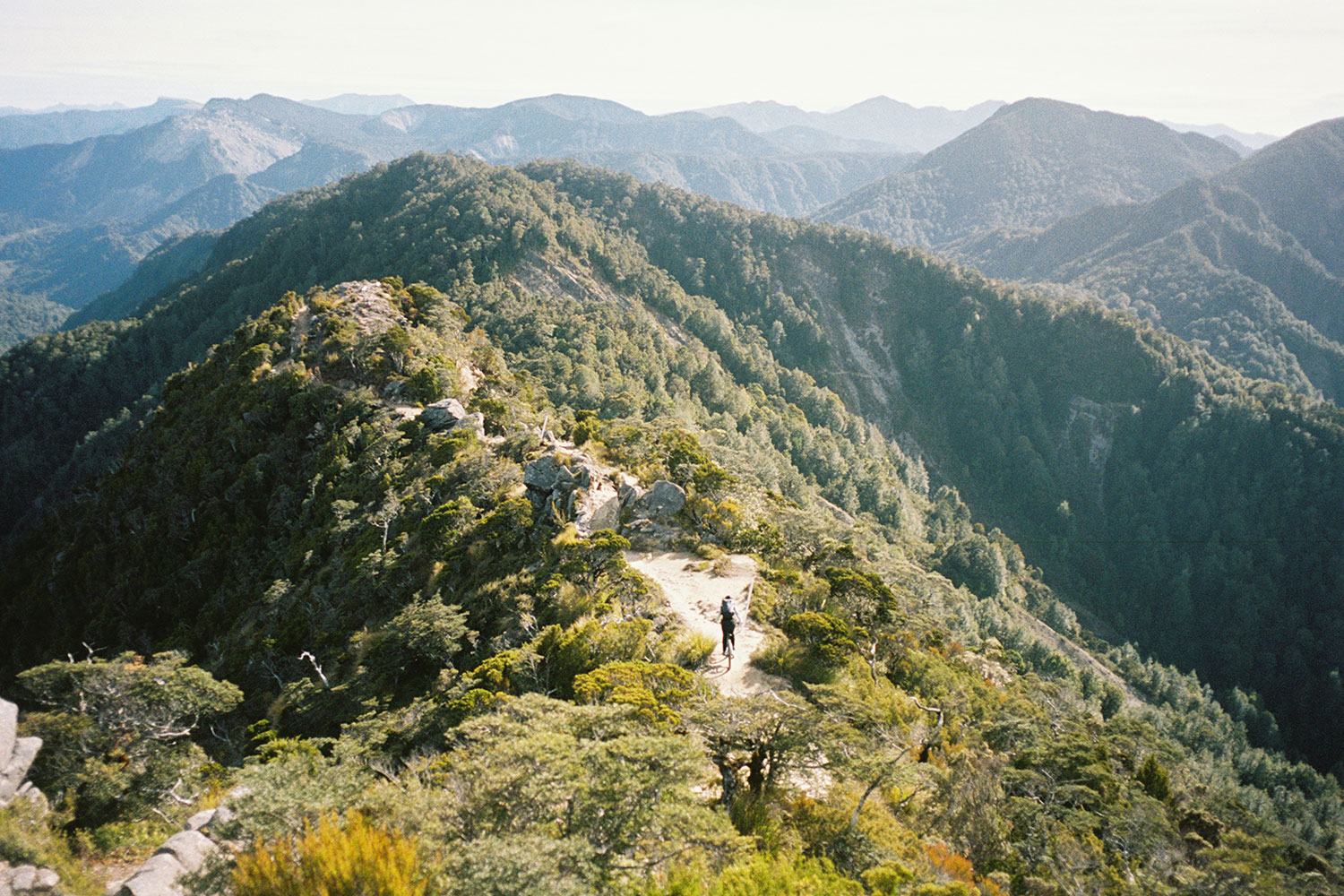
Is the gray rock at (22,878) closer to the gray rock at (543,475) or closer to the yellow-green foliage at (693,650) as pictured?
the yellow-green foliage at (693,650)

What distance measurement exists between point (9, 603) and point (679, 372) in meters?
101

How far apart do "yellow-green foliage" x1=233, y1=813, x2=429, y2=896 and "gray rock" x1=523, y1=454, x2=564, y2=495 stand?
22.1 meters

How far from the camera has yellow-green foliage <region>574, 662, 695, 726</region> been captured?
17.5m

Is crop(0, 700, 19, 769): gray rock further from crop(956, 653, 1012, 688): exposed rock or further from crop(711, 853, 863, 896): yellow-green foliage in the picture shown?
crop(956, 653, 1012, 688): exposed rock

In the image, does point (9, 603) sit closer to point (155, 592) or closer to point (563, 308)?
point (155, 592)

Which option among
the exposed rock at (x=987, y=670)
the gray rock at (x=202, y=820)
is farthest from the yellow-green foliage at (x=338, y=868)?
the exposed rock at (x=987, y=670)

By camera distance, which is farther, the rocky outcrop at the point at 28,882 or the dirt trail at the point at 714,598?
the dirt trail at the point at 714,598

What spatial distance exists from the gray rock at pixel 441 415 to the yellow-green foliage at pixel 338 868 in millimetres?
33121

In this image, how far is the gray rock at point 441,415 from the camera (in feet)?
144

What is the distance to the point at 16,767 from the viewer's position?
17.4 meters

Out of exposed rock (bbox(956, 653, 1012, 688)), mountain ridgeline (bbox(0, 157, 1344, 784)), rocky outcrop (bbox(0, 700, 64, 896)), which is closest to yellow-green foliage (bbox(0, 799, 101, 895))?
rocky outcrop (bbox(0, 700, 64, 896))

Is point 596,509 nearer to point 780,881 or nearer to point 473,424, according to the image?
point 473,424

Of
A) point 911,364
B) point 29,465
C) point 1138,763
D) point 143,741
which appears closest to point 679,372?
point 911,364

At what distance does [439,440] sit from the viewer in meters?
42.1
